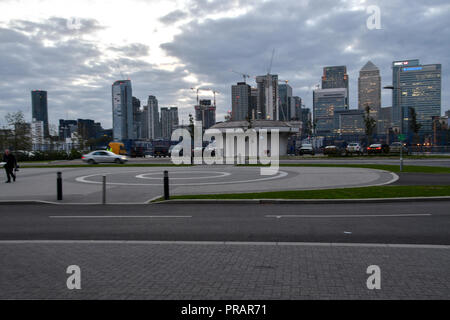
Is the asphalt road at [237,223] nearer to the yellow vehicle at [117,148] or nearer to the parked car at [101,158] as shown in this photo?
the parked car at [101,158]

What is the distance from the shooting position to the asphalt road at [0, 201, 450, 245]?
7.55 metres

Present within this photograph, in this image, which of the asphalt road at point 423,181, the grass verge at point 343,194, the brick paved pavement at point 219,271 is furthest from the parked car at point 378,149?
the brick paved pavement at point 219,271

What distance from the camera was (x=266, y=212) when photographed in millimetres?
10492

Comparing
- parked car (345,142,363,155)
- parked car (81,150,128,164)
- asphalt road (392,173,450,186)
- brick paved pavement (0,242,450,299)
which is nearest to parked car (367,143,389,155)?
parked car (345,142,363,155)

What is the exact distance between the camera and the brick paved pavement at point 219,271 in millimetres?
4426

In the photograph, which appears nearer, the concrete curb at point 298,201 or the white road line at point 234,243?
the white road line at point 234,243

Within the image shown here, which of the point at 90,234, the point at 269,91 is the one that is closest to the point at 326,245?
the point at 90,234

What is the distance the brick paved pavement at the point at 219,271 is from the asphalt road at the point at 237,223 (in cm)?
85

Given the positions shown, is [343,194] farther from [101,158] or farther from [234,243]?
[101,158]

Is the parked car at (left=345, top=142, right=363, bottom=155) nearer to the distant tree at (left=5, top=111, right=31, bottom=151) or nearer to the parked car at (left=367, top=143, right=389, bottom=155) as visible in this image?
the parked car at (left=367, top=143, right=389, bottom=155)

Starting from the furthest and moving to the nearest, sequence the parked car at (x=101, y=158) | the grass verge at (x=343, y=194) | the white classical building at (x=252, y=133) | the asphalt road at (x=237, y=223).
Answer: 1. the white classical building at (x=252, y=133)
2. the parked car at (x=101, y=158)
3. the grass verge at (x=343, y=194)
4. the asphalt road at (x=237, y=223)
